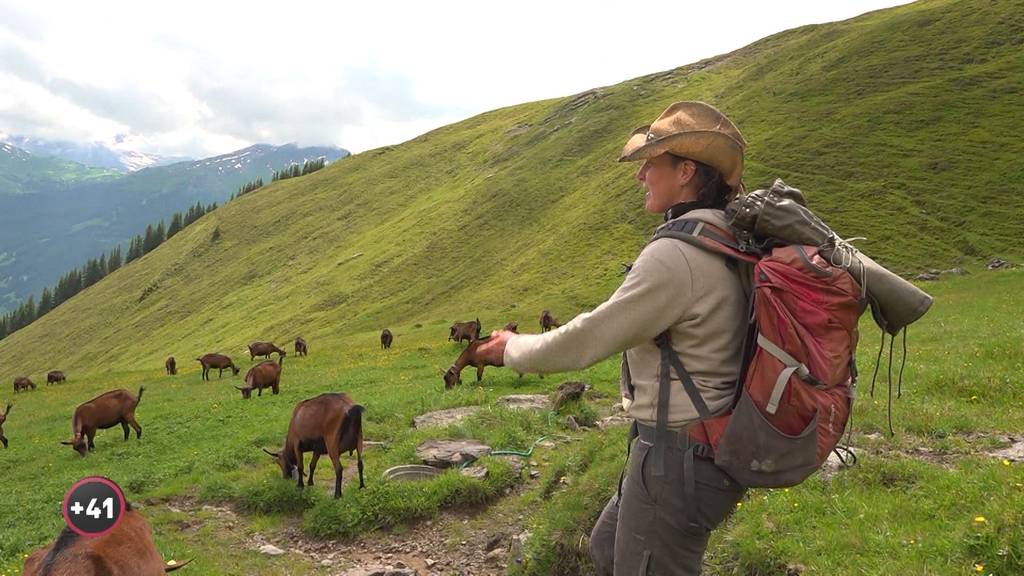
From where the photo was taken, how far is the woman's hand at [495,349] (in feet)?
12.1

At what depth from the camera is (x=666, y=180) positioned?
3.59 meters

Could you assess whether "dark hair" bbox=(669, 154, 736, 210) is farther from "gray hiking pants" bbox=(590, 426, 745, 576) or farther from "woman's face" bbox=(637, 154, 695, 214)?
"gray hiking pants" bbox=(590, 426, 745, 576)

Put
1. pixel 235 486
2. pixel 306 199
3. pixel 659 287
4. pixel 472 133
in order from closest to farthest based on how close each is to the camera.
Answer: pixel 659 287 < pixel 235 486 < pixel 306 199 < pixel 472 133

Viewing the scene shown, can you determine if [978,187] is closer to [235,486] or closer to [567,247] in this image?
[567,247]

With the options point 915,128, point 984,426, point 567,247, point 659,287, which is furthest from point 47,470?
point 915,128

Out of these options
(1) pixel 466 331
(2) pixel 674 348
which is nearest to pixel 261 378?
(1) pixel 466 331

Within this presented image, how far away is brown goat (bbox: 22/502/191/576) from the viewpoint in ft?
15.9

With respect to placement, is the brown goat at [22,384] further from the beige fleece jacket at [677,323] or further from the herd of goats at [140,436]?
the beige fleece jacket at [677,323]

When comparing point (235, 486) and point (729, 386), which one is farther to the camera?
point (235, 486)

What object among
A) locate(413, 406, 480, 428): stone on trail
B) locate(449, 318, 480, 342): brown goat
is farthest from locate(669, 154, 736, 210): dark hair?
locate(449, 318, 480, 342): brown goat

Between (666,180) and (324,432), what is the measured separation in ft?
29.7

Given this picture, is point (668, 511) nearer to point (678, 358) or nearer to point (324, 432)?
point (678, 358)

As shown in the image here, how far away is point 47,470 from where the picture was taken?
17016 millimetres

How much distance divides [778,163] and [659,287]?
61907 millimetres
